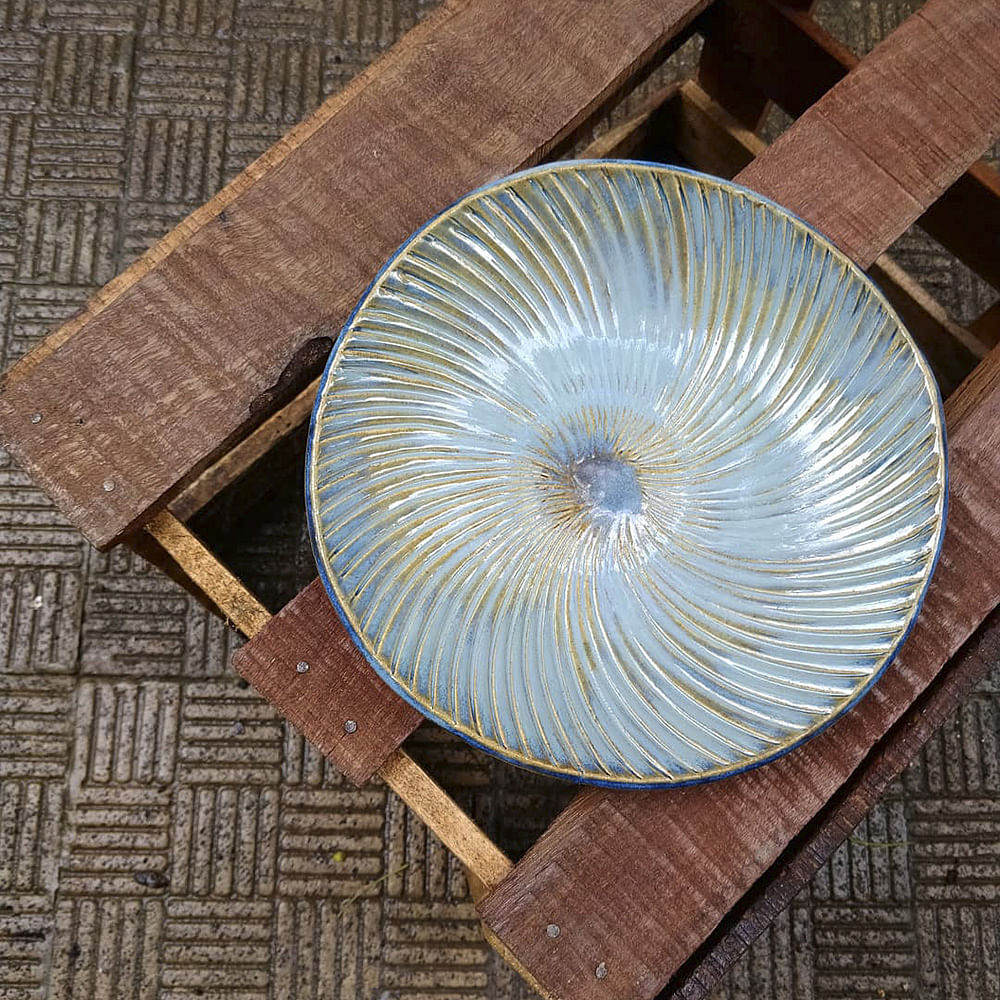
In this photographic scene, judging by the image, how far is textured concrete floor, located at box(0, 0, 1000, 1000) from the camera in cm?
107

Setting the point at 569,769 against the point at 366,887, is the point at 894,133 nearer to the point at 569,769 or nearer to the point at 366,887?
the point at 569,769

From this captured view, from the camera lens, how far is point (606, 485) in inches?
23.7

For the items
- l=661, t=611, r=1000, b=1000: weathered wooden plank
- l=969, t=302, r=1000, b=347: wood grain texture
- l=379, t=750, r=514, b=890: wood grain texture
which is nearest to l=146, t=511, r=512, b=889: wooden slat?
l=379, t=750, r=514, b=890: wood grain texture

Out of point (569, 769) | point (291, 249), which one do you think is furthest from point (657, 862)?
point (291, 249)

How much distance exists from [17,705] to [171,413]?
64 cm

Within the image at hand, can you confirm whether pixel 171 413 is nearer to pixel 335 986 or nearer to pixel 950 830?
pixel 335 986

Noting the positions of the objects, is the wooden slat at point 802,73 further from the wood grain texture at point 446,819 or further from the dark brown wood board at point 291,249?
the wood grain texture at point 446,819

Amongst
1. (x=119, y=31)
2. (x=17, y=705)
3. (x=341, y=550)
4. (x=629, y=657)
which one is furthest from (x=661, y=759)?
(x=119, y=31)

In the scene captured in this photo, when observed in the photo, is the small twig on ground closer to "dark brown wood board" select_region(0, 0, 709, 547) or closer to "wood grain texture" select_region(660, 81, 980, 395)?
"dark brown wood board" select_region(0, 0, 709, 547)

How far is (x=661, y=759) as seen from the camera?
582 mm

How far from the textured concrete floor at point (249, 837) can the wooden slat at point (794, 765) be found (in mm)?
495

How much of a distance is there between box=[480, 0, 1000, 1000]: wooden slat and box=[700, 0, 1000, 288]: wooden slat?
0.48 feet

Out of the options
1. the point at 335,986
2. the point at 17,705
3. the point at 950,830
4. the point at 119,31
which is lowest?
the point at 950,830

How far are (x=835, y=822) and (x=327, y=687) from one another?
14.6 inches
